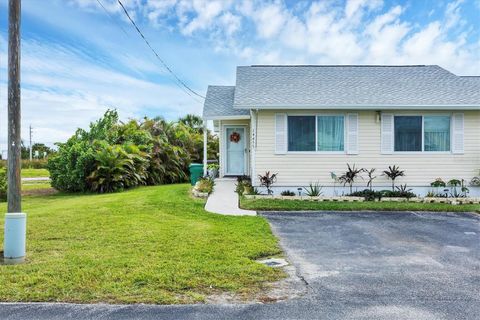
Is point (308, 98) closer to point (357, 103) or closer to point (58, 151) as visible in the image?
point (357, 103)

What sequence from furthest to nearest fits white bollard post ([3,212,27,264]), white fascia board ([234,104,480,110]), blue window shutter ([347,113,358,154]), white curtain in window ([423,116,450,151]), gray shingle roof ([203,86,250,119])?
gray shingle roof ([203,86,250,119])
white curtain in window ([423,116,450,151])
blue window shutter ([347,113,358,154])
white fascia board ([234,104,480,110])
white bollard post ([3,212,27,264])

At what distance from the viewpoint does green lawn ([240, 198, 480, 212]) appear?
11.1m

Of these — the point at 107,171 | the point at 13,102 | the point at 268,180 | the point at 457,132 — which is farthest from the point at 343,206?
the point at 107,171

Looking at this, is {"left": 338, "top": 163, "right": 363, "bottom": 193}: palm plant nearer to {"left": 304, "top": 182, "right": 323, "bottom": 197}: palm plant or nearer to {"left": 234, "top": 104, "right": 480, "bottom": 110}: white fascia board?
{"left": 304, "top": 182, "right": 323, "bottom": 197}: palm plant

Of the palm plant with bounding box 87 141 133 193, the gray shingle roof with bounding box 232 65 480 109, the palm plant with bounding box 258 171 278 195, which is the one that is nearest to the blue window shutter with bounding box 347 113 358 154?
the gray shingle roof with bounding box 232 65 480 109

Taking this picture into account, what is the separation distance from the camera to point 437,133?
530 inches

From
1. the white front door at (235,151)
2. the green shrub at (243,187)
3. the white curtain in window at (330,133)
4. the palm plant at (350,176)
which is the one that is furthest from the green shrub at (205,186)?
the palm plant at (350,176)

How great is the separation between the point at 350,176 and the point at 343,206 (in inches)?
80.6

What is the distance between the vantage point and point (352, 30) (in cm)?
1773

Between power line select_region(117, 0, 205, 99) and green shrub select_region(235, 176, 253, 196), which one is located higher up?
power line select_region(117, 0, 205, 99)

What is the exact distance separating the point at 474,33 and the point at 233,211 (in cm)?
1464

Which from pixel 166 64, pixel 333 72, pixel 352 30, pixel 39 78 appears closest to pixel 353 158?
pixel 333 72

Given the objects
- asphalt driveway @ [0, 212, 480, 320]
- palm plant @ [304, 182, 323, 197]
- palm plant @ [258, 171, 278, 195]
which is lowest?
asphalt driveway @ [0, 212, 480, 320]

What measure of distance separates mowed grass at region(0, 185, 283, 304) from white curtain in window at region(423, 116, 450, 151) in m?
7.60
